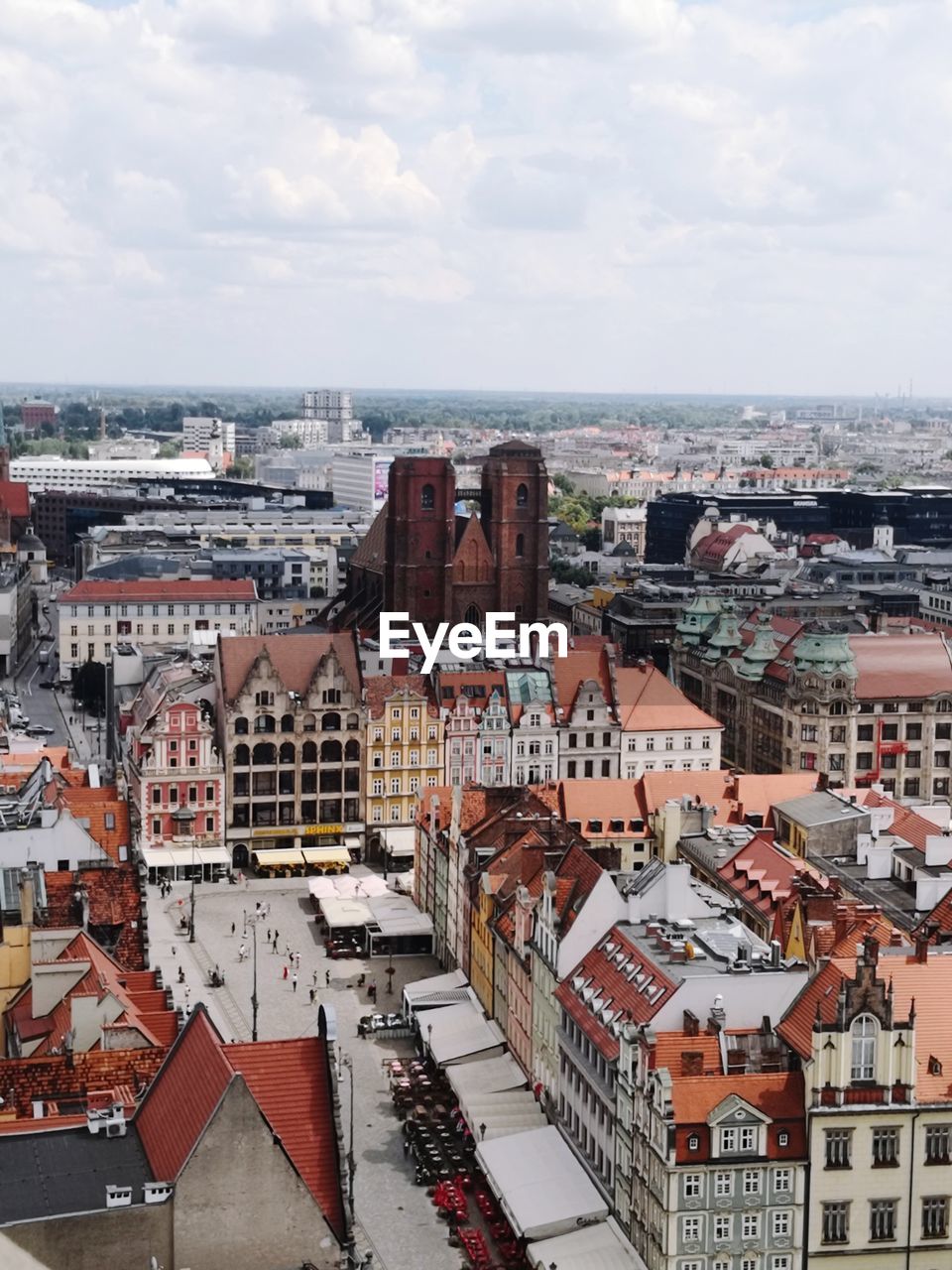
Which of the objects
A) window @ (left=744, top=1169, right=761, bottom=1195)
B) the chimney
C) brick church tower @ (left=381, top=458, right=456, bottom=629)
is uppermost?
brick church tower @ (left=381, top=458, right=456, bottom=629)

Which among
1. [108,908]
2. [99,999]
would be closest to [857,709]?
[108,908]

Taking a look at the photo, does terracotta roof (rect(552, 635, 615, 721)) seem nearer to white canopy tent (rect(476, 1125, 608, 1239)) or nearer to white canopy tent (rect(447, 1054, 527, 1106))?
white canopy tent (rect(447, 1054, 527, 1106))

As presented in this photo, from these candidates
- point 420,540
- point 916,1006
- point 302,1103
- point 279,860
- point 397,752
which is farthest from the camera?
point 420,540

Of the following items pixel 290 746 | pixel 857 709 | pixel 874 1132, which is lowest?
pixel 874 1132

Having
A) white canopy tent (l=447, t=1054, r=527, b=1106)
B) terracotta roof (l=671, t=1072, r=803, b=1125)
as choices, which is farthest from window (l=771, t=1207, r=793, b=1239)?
white canopy tent (l=447, t=1054, r=527, b=1106)

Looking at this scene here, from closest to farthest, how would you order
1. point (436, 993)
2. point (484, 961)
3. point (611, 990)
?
point (611, 990) < point (484, 961) < point (436, 993)

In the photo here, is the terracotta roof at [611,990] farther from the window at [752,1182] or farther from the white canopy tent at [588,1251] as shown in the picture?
the window at [752,1182]

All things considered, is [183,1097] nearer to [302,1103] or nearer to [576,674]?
[302,1103]

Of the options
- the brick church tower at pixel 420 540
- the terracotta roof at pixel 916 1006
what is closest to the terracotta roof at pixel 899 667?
the brick church tower at pixel 420 540

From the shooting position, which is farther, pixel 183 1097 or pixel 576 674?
pixel 576 674
